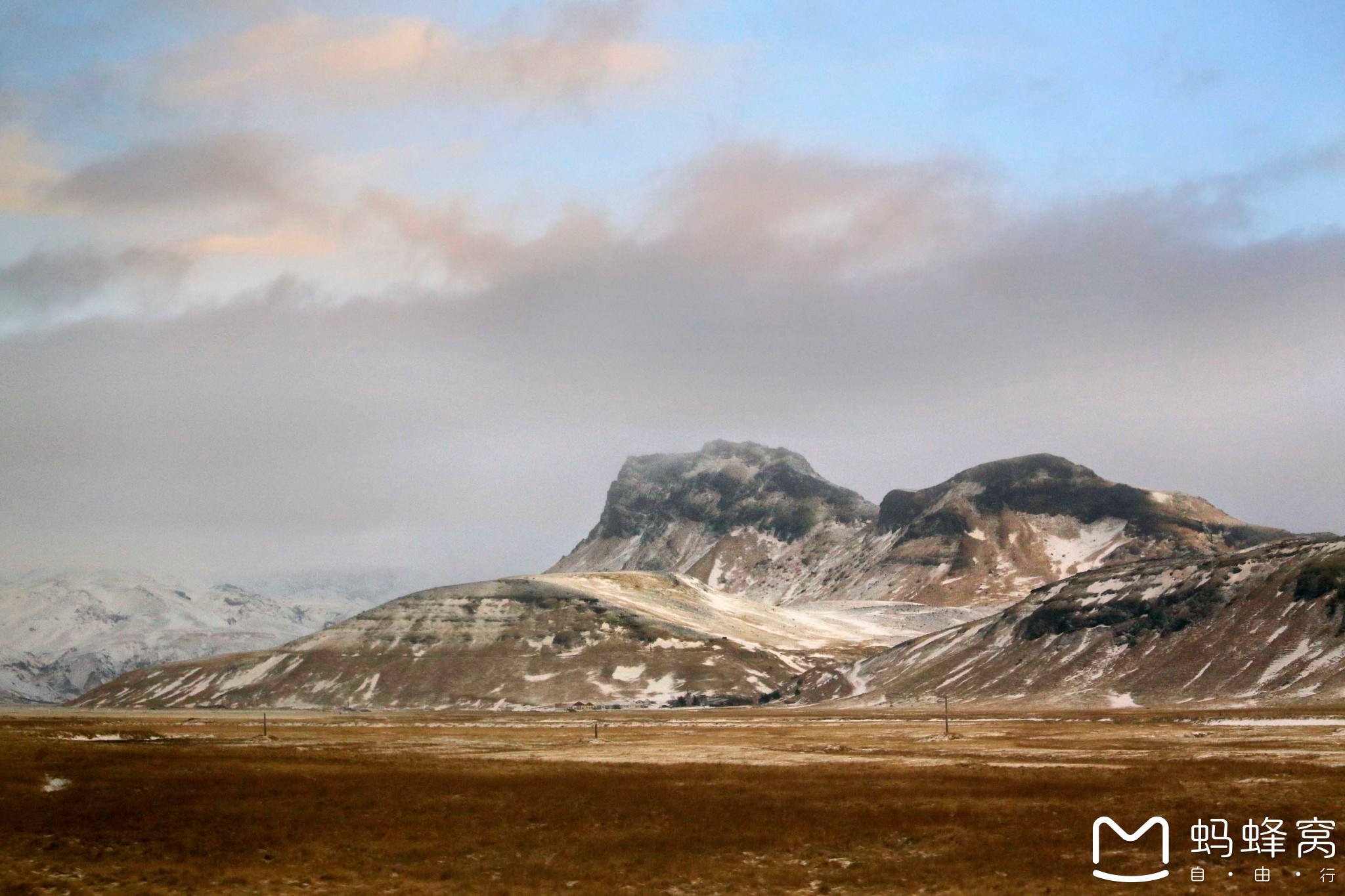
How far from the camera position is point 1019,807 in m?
60.8

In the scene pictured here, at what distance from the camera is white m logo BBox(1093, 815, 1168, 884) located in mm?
44594

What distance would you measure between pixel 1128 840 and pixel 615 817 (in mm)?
23613

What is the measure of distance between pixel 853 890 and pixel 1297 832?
19.8 meters

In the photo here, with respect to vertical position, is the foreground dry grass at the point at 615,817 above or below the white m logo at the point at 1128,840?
below

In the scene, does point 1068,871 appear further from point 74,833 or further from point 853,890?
point 74,833

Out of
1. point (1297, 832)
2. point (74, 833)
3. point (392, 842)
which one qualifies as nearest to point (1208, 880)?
point (1297, 832)

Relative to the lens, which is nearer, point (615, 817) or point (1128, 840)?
point (1128, 840)

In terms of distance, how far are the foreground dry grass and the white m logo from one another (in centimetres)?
60

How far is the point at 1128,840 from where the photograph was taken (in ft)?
167

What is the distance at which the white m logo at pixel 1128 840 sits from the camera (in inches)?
1756

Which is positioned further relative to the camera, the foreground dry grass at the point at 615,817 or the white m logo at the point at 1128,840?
the foreground dry grass at the point at 615,817

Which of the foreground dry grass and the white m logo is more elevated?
the white m logo

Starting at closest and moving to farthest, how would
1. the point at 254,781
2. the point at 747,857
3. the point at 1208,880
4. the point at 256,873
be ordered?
the point at 1208,880 < the point at 256,873 < the point at 747,857 < the point at 254,781

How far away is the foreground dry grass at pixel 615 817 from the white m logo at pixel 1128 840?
0.60 meters
